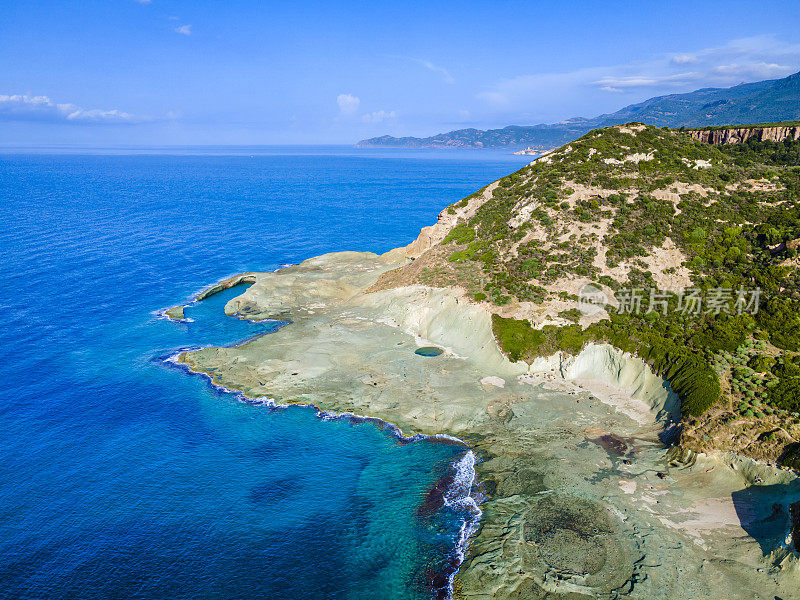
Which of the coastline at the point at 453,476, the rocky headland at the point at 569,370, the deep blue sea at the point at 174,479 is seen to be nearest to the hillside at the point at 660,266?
the rocky headland at the point at 569,370

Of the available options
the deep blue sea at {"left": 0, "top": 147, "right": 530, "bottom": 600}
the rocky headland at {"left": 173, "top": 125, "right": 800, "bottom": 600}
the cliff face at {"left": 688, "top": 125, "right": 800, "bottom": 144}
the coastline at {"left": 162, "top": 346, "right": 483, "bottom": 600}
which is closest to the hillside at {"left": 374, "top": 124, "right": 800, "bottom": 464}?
the rocky headland at {"left": 173, "top": 125, "right": 800, "bottom": 600}

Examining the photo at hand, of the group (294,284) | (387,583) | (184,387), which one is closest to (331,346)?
(184,387)

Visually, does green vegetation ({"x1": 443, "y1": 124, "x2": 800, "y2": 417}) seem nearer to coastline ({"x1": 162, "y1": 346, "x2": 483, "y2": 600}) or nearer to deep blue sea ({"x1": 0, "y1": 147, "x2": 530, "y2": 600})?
coastline ({"x1": 162, "y1": 346, "x2": 483, "y2": 600})

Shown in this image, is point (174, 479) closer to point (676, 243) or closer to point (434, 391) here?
point (434, 391)

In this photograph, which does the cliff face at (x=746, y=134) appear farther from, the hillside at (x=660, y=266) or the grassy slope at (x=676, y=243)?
the hillside at (x=660, y=266)

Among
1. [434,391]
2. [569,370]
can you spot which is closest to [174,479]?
[434,391]

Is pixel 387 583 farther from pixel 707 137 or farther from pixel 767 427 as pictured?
pixel 707 137
